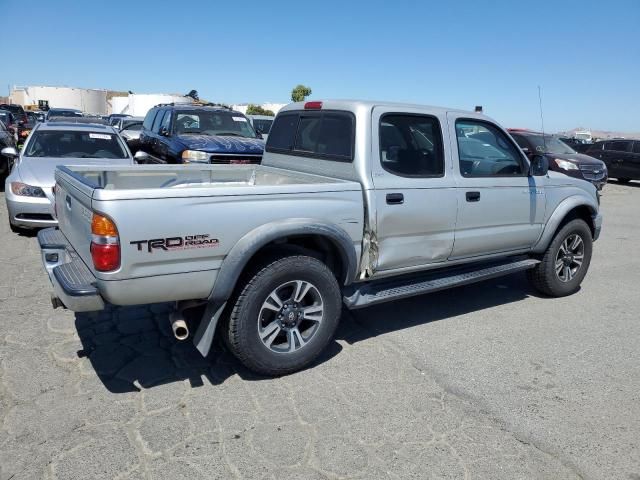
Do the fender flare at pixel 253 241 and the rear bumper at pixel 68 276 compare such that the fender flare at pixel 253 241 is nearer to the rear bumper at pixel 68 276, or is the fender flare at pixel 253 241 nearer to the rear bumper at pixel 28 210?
the rear bumper at pixel 68 276

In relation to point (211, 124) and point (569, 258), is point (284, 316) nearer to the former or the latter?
point (569, 258)

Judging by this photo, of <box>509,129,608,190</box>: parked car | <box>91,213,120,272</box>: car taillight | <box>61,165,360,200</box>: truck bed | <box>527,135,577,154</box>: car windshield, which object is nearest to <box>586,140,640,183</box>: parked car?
<box>509,129,608,190</box>: parked car

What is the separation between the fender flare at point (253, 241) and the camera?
308cm

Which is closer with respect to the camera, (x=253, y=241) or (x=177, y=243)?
(x=177, y=243)

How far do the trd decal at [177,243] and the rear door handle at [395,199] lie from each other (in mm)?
1394

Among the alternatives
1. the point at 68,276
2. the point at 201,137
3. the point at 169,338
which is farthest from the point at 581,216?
the point at 201,137

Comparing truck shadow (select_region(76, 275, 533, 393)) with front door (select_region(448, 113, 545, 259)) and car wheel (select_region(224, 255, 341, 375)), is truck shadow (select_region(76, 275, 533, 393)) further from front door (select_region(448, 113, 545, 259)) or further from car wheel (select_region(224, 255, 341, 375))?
front door (select_region(448, 113, 545, 259))

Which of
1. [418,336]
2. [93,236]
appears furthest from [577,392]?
Answer: [93,236]

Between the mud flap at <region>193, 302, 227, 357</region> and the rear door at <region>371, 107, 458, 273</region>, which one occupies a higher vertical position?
the rear door at <region>371, 107, 458, 273</region>

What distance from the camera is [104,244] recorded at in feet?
9.09

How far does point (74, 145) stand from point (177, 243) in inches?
236

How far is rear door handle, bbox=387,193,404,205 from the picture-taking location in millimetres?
3773

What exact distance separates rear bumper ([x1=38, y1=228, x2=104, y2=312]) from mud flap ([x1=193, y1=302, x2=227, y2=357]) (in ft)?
2.02

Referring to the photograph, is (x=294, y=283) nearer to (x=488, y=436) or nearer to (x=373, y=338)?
(x=373, y=338)
